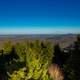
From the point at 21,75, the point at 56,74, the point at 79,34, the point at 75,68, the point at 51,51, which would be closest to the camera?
the point at 21,75

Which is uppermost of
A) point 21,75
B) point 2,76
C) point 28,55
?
point 28,55

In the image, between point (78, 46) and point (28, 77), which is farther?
point (78, 46)

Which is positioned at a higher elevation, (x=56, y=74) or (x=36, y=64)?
(x=36, y=64)

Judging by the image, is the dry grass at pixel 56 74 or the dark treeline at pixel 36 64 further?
the dry grass at pixel 56 74

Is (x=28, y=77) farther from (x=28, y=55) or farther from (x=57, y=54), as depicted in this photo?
(x=57, y=54)

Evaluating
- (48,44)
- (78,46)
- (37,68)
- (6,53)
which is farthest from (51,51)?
(37,68)

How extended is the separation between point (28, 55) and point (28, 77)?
3759 millimetres

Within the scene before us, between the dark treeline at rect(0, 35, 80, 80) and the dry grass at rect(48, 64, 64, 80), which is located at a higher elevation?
the dark treeline at rect(0, 35, 80, 80)

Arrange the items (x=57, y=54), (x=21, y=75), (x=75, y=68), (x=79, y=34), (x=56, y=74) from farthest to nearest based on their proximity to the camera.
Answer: (x=57, y=54) → (x=79, y=34) → (x=56, y=74) → (x=75, y=68) → (x=21, y=75)

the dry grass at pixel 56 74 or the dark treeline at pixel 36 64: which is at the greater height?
the dark treeline at pixel 36 64

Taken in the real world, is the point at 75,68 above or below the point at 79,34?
below

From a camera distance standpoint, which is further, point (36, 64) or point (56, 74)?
point (56, 74)

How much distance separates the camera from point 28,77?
42594 millimetres

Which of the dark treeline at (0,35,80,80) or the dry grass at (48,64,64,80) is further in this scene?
the dry grass at (48,64,64,80)
